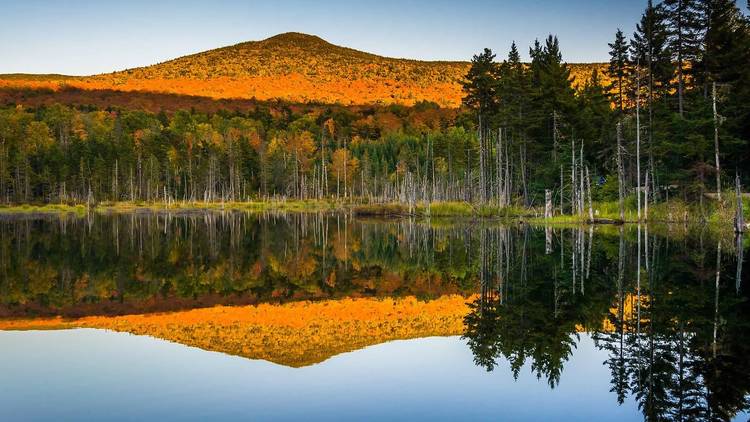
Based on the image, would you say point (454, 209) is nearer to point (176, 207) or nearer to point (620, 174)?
point (620, 174)

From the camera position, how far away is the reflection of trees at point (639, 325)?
949 cm

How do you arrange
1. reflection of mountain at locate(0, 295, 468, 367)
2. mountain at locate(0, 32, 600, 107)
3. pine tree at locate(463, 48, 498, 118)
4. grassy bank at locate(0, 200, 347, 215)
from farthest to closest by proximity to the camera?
mountain at locate(0, 32, 600, 107), grassy bank at locate(0, 200, 347, 215), pine tree at locate(463, 48, 498, 118), reflection of mountain at locate(0, 295, 468, 367)

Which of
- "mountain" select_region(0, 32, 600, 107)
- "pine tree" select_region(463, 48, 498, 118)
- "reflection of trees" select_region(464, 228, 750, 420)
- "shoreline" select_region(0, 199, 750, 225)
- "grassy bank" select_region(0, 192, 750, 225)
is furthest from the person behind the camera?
"mountain" select_region(0, 32, 600, 107)

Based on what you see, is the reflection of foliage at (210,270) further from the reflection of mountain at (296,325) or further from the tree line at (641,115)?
the tree line at (641,115)

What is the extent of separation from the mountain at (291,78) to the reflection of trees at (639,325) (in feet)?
454

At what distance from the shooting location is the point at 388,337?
14.3 m

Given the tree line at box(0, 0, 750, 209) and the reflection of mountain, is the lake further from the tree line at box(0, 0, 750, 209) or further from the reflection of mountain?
the tree line at box(0, 0, 750, 209)

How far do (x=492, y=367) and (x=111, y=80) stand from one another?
178 metres

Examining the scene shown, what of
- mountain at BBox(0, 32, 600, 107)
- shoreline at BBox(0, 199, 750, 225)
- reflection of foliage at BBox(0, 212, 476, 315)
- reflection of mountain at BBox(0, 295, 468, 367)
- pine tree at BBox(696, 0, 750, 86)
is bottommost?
reflection of mountain at BBox(0, 295, 468, 367)

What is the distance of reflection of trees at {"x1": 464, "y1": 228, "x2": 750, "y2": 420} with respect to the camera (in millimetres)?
9492

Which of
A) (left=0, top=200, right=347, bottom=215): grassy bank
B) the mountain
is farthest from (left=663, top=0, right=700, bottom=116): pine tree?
the mountain

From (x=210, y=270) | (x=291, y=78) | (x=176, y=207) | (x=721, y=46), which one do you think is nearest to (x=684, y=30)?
(x=721, y=46)

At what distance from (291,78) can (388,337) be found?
16842 cm

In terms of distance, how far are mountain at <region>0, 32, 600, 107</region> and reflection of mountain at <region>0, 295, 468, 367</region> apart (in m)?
143
